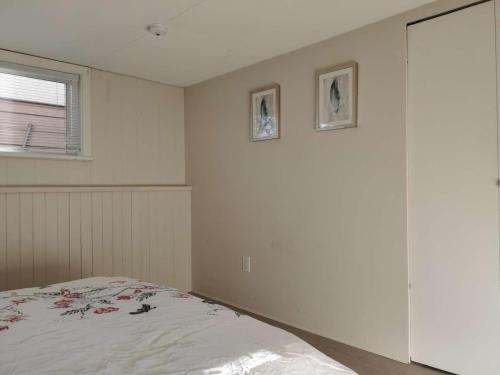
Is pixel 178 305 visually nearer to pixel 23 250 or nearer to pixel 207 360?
pixel 207 360

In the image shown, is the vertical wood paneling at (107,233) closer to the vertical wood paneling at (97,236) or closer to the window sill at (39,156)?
the vertical wood paneling at (97,236)

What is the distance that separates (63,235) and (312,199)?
1.90 metres

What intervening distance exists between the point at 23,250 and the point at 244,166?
1.76 metres

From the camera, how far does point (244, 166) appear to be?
10.8 feet

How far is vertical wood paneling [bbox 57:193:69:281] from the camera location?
2965mm

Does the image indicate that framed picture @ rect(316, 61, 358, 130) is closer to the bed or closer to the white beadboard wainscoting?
the bed

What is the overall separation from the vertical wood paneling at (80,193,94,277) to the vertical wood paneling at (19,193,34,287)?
0.37 meters

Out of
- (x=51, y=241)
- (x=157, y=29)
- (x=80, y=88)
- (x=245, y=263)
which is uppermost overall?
(x=157, y=29)

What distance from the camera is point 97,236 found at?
3178mm

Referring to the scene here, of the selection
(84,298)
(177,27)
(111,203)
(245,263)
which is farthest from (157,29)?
(245,263)

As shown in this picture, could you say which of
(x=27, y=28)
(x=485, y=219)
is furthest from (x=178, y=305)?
(x=27, y=28)

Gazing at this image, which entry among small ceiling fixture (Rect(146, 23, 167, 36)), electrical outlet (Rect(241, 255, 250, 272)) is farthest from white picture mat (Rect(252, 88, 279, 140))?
electrical outlet (Rect(241, 255, 250, 272))

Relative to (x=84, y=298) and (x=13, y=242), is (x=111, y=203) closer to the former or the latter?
(x=13, y=242)

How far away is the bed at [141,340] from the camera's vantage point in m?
1.09
